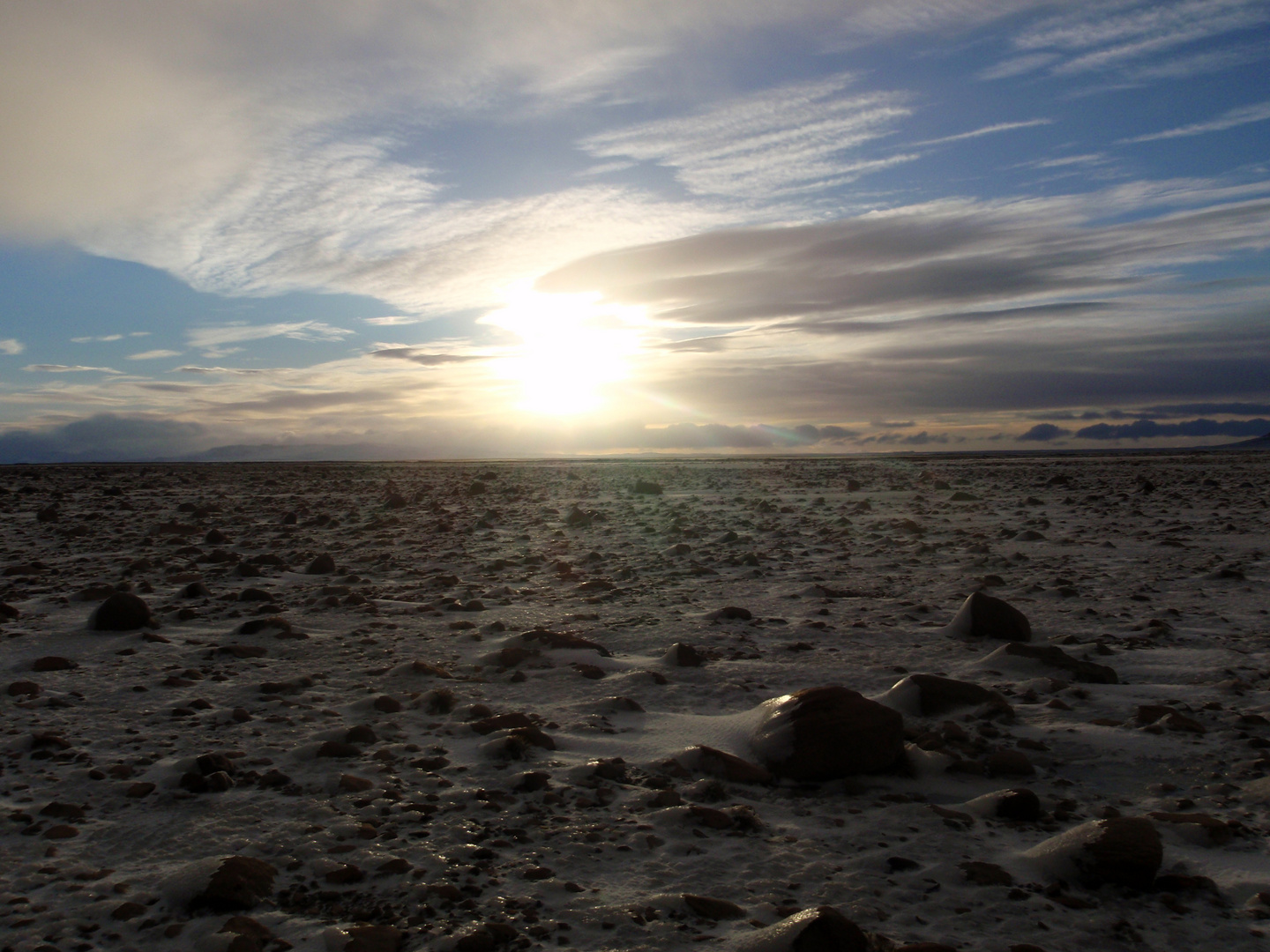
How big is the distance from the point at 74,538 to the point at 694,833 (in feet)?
52.9

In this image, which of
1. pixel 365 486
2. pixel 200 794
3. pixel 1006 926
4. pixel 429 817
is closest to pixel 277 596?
pixel 200 794

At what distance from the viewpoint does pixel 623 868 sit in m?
3.76

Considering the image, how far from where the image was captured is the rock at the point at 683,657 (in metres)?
7.08

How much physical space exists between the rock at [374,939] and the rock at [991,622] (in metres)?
6.30

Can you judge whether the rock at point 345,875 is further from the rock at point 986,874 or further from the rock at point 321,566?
the rock at point 321,566

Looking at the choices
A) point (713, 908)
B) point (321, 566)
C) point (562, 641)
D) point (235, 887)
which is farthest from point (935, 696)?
point (321, 566)

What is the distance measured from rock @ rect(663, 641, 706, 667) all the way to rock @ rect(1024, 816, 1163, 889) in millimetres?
3543

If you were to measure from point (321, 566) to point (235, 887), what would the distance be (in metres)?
9.02

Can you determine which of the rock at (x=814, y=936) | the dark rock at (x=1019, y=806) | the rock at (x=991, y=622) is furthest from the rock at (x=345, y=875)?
the rock at (x=991, y=622)

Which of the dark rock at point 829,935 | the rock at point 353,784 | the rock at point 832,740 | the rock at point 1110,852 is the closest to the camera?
the dark rock at point 829,935

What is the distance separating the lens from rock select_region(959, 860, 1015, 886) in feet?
11.9

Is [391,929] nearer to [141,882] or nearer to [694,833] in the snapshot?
[141,882]

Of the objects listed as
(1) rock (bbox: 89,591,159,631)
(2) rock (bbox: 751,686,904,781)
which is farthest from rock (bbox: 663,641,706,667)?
(1) rock (bbox: 89,591,159,631)

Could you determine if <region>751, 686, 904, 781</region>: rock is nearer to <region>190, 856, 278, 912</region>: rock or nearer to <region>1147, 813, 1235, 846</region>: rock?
<region>1147, 813, 1235, 846</region>: rock
